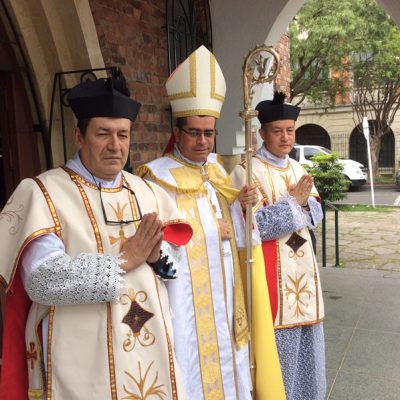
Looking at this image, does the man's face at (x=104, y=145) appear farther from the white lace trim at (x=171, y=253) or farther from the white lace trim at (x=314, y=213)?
the white lace trim at (x=314, y=213)

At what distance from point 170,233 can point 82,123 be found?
0.59 meters

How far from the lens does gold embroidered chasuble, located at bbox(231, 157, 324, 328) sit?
289 cm

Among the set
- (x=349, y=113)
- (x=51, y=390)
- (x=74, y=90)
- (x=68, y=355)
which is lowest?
(x=51, y=390)

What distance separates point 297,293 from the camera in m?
2.92

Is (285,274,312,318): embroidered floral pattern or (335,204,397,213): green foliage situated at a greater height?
(285,274,312,318): embroidered floral pattern

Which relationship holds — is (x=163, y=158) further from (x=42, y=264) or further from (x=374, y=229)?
(x=374, y=229)

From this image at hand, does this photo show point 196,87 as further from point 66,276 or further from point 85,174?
point 66,276

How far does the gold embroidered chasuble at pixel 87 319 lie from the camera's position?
1.75m

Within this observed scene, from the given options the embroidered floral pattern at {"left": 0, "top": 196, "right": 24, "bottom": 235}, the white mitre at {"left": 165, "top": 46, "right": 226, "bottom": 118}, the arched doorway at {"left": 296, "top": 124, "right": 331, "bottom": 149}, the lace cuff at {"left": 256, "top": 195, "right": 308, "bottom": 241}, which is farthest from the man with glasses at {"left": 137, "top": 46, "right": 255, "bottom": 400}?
the arched doorway at {"left": 296, "top": 124, "right": 331, "bottom": 149}

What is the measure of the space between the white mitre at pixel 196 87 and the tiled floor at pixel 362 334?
2.24 meters

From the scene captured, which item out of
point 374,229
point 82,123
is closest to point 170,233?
point 82,123

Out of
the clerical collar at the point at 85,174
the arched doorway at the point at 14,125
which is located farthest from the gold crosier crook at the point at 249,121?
the arched doorway at the point at 14,125

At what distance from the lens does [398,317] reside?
15.9 feet

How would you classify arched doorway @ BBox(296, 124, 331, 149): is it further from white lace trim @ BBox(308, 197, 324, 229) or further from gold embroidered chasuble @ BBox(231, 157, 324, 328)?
gold embroidered chasuble @ BBox(231, 157, 324, 328)
